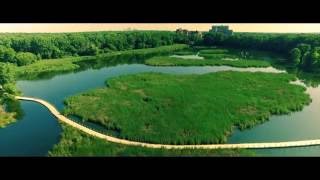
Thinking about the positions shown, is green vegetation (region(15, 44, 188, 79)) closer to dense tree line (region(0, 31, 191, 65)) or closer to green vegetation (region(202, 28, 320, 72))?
dense tree line (region(0, 31, 191, 65))

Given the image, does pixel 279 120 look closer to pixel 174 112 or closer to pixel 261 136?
pixel 261 136

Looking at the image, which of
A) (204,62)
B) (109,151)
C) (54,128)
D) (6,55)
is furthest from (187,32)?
(109,151)

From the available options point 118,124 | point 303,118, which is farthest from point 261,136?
point 118,124

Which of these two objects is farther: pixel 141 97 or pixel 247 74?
pixel 247 74

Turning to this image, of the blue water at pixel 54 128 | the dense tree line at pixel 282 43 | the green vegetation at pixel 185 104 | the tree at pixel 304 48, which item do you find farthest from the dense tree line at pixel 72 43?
the green vegetation at pixel 185 104

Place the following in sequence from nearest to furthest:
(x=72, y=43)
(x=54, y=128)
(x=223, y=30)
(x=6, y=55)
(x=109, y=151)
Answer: (x=109, y=151), (x=54, y=128), (x=223, y=30), (x=6, y=55), (x=72, y=43)

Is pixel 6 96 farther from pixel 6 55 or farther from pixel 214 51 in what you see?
pixel 214 51
